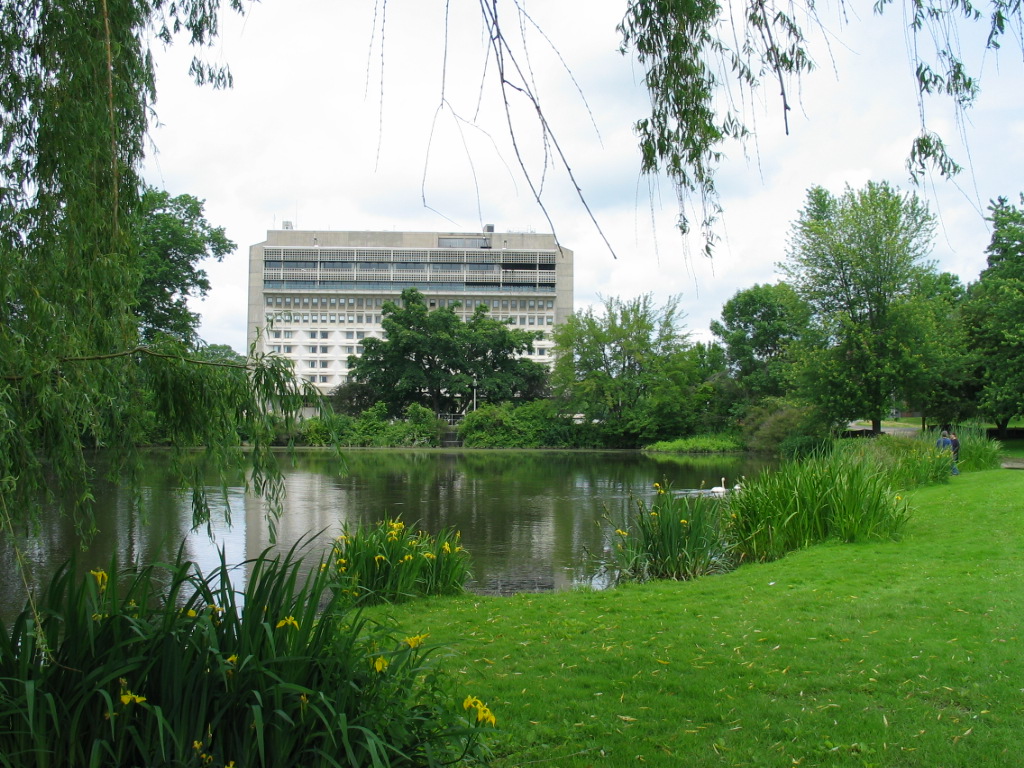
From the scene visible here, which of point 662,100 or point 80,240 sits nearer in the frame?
point 80,240

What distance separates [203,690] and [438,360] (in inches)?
2403

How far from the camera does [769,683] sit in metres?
5.20

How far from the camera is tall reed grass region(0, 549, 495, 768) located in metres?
3.12

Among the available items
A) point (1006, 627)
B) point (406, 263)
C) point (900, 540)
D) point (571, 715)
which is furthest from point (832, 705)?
point (406, 263)

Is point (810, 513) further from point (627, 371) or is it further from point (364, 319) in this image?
point (364, 319)

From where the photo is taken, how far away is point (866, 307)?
111ft

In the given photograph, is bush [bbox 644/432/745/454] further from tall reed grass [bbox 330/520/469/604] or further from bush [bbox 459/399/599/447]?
tall reed grass [bbox 330/520/469/604]

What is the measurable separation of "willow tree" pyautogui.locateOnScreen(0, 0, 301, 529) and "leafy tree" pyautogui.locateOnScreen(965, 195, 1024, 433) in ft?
107

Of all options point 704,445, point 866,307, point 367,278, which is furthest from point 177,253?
point 367,278

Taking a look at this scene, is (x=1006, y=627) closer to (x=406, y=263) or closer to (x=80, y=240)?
(x=80, y=240)

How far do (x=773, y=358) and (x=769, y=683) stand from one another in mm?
51806

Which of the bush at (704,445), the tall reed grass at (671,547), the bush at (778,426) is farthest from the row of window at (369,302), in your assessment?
the tall reed grass at (671,547)

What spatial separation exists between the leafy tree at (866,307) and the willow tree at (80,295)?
3134 centimetres

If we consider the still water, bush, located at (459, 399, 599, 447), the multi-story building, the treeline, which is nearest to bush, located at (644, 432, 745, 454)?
the treeline
